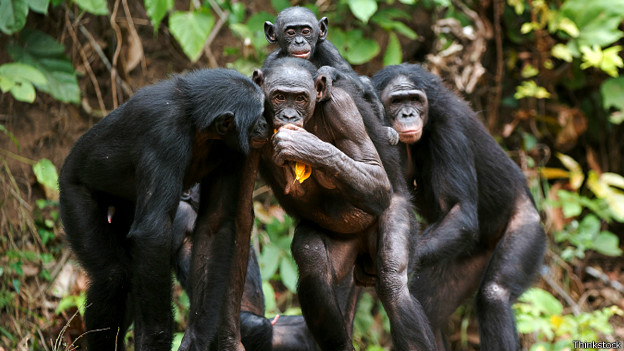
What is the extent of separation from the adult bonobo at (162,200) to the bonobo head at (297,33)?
1.04 m

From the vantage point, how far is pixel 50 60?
8.15m

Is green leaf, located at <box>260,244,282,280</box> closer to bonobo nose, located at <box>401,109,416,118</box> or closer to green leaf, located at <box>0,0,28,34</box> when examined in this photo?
bonobo nose, located at <box>401,109,416,118</box>

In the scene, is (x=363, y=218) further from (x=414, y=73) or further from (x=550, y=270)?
(x=550, y=270)

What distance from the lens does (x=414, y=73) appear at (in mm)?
6730

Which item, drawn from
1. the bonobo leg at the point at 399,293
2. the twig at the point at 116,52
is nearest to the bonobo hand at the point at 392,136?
the bonobo leg at the point at 399,293

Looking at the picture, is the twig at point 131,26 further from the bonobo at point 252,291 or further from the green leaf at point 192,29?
the bonobo at point 252,291

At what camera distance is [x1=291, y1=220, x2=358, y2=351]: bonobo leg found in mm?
5391

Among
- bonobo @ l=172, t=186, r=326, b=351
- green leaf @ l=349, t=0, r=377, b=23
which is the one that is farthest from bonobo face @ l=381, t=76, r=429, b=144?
bonobo @ l=172, t=186, r=326, b=351

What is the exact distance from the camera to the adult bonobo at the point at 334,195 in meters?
5.20

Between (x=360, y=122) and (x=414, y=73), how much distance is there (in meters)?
1.47

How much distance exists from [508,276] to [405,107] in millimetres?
1662

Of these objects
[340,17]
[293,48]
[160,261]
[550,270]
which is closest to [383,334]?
[550,270]

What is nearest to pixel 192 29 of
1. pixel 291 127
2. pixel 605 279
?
pixel 291 127

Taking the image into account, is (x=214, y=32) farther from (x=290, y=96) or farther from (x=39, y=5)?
(x=290, y=96)
